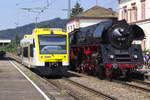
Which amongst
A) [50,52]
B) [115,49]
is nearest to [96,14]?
[50,52]

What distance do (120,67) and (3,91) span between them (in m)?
7.36

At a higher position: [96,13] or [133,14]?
[96,13]

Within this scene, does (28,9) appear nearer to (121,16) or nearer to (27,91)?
(121,16)

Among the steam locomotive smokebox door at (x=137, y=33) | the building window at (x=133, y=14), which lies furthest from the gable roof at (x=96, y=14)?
the steam locomotive smokebox door at (x=137, y=33)

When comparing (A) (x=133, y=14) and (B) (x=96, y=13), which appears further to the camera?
(B) (x=96, y=13)

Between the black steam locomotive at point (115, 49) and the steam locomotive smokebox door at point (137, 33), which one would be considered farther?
the steam locomotive smokebox door at point (137, 33)

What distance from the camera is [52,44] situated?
18.1 m

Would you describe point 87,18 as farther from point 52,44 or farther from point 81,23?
point 52,44

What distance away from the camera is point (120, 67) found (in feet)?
54.9

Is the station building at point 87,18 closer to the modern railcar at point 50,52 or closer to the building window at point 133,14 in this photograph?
the building window at point 133,14

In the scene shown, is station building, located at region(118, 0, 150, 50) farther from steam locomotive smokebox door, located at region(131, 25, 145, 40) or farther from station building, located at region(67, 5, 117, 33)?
station building, located at region(67, 5, 117, 33)

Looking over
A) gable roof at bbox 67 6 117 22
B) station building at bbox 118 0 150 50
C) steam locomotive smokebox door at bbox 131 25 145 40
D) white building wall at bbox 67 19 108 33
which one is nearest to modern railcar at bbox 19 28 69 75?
steam locomotive smokebox door at bbox 131 25 145 40

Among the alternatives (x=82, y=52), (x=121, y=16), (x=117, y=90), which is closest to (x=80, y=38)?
(x=82, y=52)

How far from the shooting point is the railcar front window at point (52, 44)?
58.7 feet
